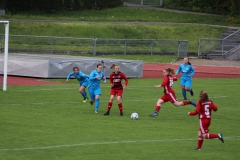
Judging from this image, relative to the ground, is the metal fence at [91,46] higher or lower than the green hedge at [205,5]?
lower

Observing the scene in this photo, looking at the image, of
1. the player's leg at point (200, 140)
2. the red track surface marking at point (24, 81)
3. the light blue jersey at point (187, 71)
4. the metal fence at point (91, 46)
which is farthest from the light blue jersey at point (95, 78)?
the metal fence at point (91, 46)

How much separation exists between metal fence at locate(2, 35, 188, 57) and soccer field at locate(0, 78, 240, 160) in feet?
52.0

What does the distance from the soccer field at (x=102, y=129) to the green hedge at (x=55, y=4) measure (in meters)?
30.8

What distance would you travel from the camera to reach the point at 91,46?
4797 centimetres

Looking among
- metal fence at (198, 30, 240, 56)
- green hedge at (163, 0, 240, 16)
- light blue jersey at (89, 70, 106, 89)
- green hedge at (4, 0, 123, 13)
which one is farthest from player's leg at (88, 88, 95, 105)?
green hedge at (163, 0, 240, 16)

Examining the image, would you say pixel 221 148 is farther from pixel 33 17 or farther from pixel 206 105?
pixel 33 17

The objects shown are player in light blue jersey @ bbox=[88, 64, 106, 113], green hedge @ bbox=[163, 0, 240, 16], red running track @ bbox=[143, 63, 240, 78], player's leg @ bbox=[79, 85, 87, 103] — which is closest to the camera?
player in light blue jersey @ bbox=[88, 64, 106, 113]

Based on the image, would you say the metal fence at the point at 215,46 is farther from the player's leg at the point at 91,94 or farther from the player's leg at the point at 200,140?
the player's leg at the point at 200,140

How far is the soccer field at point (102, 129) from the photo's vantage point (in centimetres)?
1633

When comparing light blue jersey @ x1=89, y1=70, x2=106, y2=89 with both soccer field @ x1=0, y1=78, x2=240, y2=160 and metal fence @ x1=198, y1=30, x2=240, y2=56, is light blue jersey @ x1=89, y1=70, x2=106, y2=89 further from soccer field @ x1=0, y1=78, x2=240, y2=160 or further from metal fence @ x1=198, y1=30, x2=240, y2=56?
metal fence @ x1=198, y1=30, x2=240, y2=56

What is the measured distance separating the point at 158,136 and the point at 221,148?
2.33m

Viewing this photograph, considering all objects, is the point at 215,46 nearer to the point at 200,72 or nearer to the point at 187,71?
the point at 200,72

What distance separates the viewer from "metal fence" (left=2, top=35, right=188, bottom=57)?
46.0 metres

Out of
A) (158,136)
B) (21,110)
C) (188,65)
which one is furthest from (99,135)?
(188,65)
